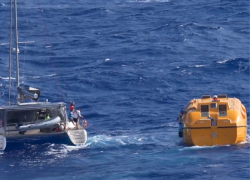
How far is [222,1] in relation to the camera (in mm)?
84125

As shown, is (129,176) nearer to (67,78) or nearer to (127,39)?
(67,78)

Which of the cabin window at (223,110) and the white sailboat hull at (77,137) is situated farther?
the white sailboat hull at (77,137)

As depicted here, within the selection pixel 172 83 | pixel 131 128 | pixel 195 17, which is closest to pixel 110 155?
pixel 131 128

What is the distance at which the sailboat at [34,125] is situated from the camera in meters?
38.0

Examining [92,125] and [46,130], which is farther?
→ [92,125]

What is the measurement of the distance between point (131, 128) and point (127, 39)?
26.3m

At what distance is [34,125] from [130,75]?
18621 millimetres

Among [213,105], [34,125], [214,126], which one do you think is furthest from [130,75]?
[214,126]

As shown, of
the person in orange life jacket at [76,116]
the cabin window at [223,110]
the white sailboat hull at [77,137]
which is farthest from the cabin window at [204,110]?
the person in orange life jacket at [76,116]

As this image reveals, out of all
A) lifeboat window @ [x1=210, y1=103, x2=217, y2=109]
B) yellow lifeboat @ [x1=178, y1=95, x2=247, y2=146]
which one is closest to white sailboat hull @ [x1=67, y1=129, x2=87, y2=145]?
yellow lifeboat @ [x1=178, y1=95, x2=247, y2=146]

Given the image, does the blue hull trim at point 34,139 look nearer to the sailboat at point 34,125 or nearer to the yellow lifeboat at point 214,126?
the sailboat at point 34,125

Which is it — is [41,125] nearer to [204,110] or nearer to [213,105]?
[204,110]

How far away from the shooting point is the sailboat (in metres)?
38.0

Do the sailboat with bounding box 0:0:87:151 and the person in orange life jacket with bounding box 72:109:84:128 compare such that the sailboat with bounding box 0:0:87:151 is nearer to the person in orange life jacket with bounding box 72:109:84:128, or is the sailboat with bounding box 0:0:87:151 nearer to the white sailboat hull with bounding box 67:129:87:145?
the white sailboat hull with bounding box 67:129:87:145
